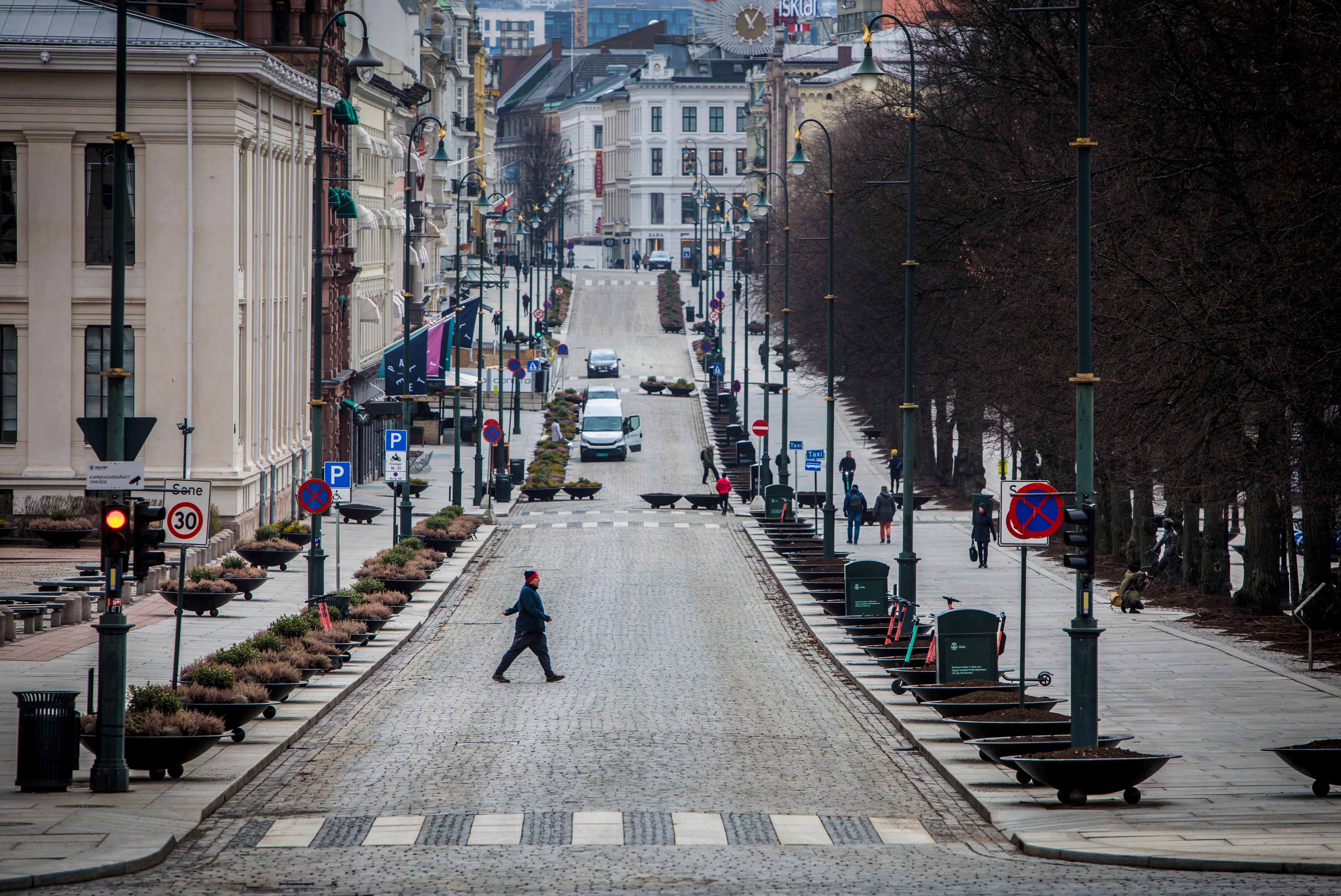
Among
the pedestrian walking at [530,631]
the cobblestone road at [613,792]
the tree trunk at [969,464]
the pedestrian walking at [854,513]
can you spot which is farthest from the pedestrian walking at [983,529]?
the pedestrian walking at [530,631]

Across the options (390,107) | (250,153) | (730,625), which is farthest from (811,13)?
(730,625)

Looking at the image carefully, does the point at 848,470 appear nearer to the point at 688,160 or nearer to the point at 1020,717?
the point at 1020,717

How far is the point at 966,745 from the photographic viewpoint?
17.8 m

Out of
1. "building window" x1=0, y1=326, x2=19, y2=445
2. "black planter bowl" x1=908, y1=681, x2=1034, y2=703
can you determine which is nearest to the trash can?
"black planter bowl" x1=908, y1=681, x2=1034, y2=703

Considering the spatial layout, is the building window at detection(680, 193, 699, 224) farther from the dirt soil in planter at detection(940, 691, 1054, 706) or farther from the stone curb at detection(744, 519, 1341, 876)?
the stone curb at detection(744, 519, 1341, 876)

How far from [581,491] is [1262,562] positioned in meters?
31.8

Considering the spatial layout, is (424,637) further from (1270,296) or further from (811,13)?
(811,13)

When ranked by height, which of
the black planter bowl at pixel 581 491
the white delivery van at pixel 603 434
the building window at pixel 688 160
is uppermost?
the building window at pixel 688 160

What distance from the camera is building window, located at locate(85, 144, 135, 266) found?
3862 centimetres

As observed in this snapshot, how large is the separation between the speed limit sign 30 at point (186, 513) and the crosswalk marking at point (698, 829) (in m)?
6.26

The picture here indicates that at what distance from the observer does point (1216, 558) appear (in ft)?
108

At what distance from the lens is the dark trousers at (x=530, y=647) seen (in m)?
22.7

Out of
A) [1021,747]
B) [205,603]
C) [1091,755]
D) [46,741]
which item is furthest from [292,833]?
[205,603]

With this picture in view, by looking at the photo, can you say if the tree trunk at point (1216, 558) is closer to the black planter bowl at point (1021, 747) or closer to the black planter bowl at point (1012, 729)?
the black planter bowl at point (1012, 729)
